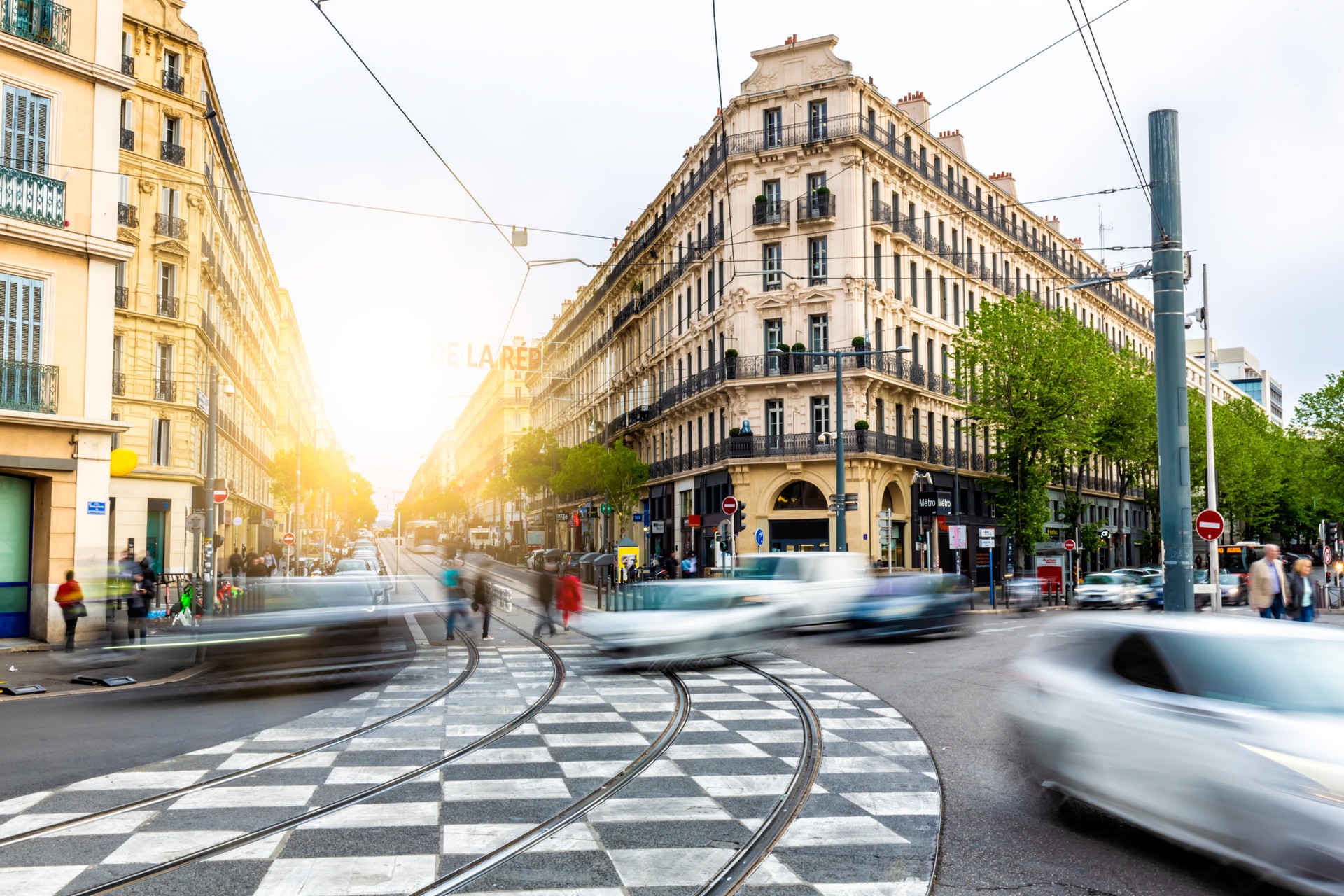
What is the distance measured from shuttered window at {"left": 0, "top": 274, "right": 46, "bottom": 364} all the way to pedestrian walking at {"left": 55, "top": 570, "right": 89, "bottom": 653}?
4.27 meters

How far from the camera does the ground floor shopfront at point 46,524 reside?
19.0 meters

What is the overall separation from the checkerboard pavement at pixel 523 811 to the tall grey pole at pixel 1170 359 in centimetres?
586

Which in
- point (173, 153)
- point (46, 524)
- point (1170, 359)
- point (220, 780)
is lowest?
point (220, 780)

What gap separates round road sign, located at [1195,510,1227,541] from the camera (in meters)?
21.1

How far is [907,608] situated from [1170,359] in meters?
7.28

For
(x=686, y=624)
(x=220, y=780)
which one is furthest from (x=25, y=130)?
(x=220, y=780)

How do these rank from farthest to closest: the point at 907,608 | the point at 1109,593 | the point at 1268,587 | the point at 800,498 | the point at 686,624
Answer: the point at 800,498 < the point at 1109,593 < the point at 907,608 < the point at 1268,587 < the point at 686,624

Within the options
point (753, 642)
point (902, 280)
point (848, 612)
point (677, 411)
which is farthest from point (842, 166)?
point (753, 642)

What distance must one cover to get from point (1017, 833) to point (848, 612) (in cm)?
1267

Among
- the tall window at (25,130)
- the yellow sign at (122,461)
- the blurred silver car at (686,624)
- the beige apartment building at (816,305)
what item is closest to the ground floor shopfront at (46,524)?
the yellow sign at (122,461)

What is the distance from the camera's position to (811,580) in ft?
59.5

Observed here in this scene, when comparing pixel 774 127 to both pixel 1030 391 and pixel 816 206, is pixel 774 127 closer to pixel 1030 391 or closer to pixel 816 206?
pixel 816 206

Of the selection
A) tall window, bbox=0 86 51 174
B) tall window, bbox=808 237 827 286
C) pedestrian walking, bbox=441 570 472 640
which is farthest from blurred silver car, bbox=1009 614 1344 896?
tall window, bbox=808 237 827 286

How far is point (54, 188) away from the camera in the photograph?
1928 centimetres
